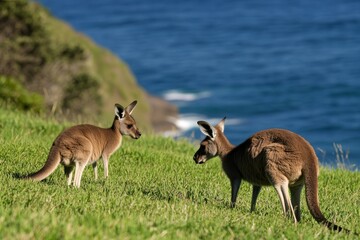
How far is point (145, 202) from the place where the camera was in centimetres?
805

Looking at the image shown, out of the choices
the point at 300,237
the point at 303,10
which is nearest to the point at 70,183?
the point at 300,237

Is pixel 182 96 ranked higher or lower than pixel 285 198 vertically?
higher

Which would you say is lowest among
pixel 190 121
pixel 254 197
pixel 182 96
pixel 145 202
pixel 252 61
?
pixel 145 202

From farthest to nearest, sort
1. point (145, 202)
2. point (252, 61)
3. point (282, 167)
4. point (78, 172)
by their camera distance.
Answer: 1. point (252, 61)
2. point (78, 172)
3. point (282, 167)
4. point (145, 202)

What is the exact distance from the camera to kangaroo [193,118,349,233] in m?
8.22

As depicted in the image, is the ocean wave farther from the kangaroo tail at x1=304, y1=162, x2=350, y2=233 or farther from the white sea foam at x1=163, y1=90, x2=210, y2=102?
the kangaroo tail at x1=304, y1=162, x2=350, y2=233

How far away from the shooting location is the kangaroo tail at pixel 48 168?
8.90m

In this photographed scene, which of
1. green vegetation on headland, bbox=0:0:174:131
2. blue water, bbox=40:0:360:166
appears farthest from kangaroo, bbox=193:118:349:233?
blue water, bbox=40:0:360:166

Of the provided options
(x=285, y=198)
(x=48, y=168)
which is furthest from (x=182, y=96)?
(x=285, y=198)

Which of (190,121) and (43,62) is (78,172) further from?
(190,121)

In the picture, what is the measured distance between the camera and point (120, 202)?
7.81 m

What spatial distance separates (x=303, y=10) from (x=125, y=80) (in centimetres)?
6839

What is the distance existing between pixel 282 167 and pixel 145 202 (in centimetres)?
155

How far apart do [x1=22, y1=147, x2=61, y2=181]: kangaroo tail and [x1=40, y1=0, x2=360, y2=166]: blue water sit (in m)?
28.1
